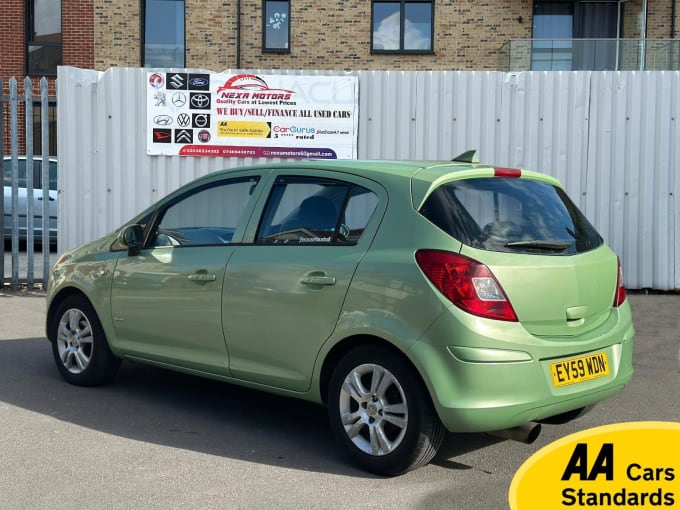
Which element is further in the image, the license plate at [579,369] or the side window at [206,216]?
the side window at [206,216]

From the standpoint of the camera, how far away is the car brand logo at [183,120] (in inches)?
411

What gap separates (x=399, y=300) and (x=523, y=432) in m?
0.99

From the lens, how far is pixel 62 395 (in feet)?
19.9

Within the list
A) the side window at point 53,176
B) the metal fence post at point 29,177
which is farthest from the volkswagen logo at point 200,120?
the side window at point 53,176

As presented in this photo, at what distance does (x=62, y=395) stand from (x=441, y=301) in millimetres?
3206

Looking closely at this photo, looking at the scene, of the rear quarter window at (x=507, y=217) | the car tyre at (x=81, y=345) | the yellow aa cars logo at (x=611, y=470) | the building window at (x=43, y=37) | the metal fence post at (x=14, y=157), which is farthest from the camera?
the building window at (x=43, y=37)

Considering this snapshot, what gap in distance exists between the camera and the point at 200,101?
10.4 metres

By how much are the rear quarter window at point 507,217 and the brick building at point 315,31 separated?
56.1ft

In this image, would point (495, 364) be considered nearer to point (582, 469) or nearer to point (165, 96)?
point (582, 469)

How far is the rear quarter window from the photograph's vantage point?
173 inches

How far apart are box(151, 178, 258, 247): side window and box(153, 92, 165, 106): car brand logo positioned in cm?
495

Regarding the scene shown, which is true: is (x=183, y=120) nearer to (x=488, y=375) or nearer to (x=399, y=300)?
(x=399, y=300)

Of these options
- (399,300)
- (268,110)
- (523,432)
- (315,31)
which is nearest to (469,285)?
(399,300)

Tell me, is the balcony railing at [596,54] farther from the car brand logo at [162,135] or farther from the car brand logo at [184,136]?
the car brand logo at [162,135]
